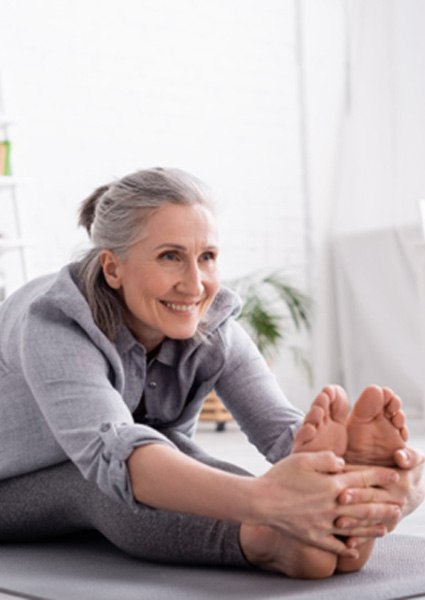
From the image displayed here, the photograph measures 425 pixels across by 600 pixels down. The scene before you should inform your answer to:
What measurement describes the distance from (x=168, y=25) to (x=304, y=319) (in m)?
1.43

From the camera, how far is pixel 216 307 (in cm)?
198

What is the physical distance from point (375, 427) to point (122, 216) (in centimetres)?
53

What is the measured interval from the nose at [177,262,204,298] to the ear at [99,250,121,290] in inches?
4.6

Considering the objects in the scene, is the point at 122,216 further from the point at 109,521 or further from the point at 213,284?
the point at 109,521

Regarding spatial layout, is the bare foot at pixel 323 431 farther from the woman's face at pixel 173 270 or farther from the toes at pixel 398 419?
the woman's face at pixel 173 270

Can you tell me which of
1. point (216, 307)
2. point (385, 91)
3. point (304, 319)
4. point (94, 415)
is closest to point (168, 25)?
point (385, 91)

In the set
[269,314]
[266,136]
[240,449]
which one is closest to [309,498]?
[240,449]

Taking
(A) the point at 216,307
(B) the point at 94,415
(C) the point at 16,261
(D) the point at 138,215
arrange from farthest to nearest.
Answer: (C) the point at 16,261 < (A) the point at 216,307 < (D) the point at 138,215 < (B) the point at 94,415

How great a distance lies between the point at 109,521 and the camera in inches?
70.4

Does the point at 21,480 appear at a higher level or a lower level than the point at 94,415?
lower

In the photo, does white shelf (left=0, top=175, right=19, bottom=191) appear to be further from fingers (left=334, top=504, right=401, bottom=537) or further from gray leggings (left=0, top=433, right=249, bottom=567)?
fingers (left=334, top=504, right=401, bottom=537)

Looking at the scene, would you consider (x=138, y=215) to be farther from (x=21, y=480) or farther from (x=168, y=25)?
(x=168, y=25)

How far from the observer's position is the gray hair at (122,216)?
181cm

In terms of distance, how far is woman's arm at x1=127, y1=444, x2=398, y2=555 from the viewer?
1.48 m
